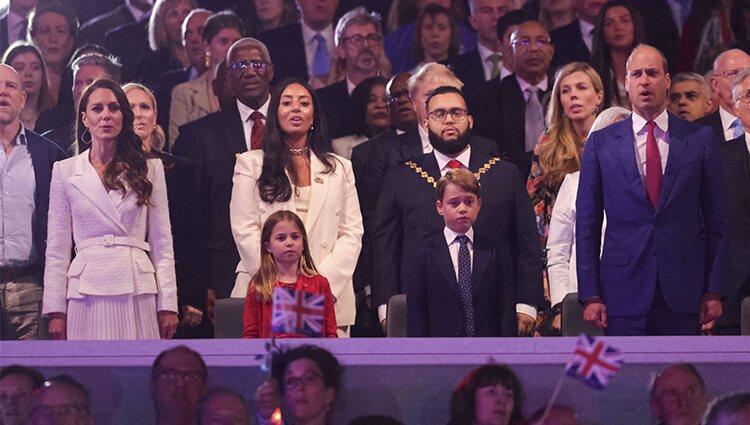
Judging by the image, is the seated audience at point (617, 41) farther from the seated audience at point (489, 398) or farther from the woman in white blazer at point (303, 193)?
the seated audience at point (489, 398)

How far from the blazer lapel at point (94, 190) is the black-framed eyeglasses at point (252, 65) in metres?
0.94

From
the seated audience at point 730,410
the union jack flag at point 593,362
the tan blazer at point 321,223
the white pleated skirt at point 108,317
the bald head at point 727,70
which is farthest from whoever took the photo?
the bald head at point 727,70

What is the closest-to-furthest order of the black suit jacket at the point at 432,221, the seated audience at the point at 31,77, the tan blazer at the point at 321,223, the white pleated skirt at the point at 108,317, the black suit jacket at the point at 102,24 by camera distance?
the white pleated skirt at the point at 108,317 → the black suit jacket at the point at 432,221 → the tan blazer at the point at 321,223 → the seated audience at the point at 31,77 → the black suit jacket at the point at 102,24

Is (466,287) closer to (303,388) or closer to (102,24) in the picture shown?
(303,388)

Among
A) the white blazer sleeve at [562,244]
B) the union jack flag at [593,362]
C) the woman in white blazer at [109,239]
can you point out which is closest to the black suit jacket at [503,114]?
the white blazer sleeve at [562,244]

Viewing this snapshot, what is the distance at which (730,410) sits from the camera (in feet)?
11.7

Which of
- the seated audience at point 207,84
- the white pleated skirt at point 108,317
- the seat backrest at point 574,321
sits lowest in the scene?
the seat backrest at point 574,321

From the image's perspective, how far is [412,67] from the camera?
6.62 metres

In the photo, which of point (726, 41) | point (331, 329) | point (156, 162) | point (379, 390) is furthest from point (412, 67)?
point (379, 390)

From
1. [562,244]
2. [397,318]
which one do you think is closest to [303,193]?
[397,318]

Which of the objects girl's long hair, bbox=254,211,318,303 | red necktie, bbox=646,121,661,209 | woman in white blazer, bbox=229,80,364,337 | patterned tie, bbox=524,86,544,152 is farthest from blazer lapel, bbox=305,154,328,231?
red necktie, bbox=646,121,661,209

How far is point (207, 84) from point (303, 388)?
285cm

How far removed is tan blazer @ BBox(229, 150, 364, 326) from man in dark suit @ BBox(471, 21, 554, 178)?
0.96 meters

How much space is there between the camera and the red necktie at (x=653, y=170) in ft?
15.2
